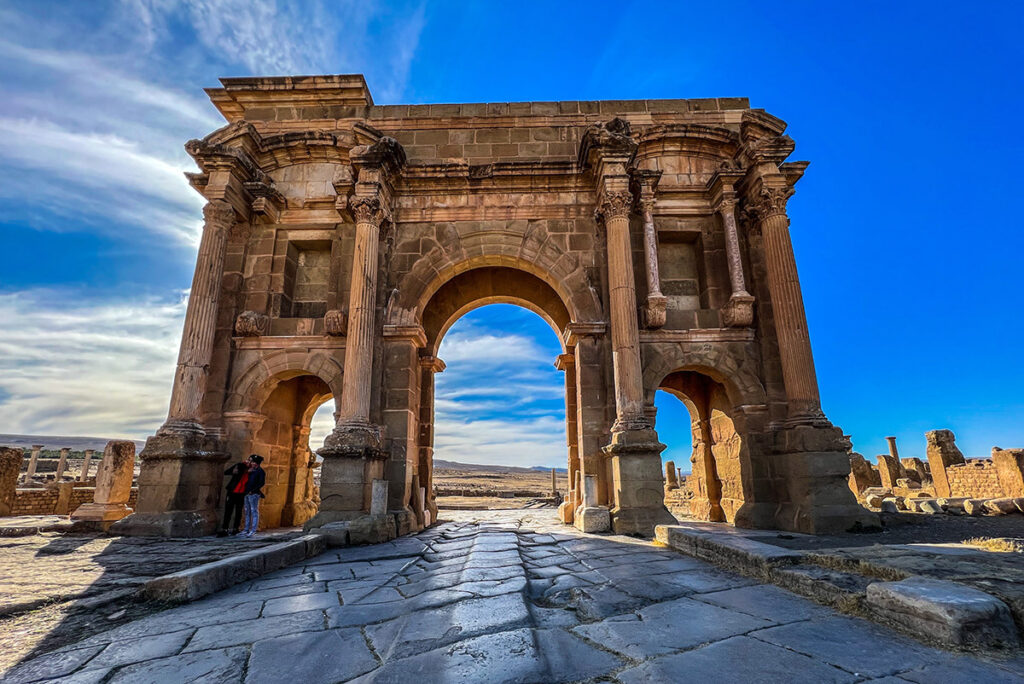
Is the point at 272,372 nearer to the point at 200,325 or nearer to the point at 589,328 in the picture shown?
the point at 200,325

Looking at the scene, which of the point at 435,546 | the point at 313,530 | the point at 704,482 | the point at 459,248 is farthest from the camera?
the point at 704,482

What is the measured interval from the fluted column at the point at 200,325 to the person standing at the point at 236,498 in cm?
111

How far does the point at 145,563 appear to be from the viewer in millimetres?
5066

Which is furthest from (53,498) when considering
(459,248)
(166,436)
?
(459,248)

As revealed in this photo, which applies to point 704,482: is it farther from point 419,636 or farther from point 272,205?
point 272,205

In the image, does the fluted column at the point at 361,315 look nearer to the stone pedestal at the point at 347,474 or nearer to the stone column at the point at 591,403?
the stone pedestal at the point at 347,474

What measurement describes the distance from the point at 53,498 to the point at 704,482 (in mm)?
19014

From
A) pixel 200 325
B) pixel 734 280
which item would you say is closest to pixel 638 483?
pixel 734 280

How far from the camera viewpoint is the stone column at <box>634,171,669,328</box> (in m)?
8.91

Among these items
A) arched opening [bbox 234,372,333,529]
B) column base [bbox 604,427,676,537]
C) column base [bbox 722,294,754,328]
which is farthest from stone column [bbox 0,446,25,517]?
column base [bbox 722,294,754,328]

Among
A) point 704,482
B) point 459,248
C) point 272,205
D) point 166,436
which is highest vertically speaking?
point 272,205

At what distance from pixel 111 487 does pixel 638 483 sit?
10.2 meters

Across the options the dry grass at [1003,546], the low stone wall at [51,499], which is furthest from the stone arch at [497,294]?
the low stone wall at [51,499]

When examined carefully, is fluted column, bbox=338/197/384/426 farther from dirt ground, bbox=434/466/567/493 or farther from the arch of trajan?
dirt ground, bbox=434/466/567/493
